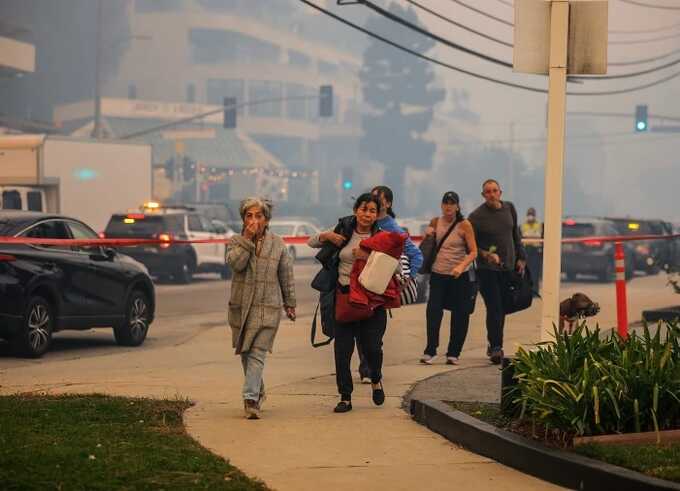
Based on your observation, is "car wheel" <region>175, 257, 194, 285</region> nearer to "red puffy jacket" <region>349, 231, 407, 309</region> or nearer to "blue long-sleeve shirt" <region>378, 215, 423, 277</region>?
"blue long-sleeve shirt" <region>378, 215, 423, 277</region>

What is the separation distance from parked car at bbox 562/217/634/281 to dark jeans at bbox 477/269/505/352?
2088 centimetres

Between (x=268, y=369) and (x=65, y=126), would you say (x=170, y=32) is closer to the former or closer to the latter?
(x=65, y=126)

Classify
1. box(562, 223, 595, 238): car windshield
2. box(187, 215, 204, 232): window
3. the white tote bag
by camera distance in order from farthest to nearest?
1. box(562, 223, 595, 238): car windshield
2. box(187, 215, 204, 232): window
3. the white tote bag

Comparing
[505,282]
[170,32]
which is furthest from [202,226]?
[170,32]

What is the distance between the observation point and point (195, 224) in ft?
114

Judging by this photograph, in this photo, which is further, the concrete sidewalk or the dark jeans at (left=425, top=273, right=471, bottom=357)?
the dark jeans at (left=425, top=273, right=471, bottom=357)

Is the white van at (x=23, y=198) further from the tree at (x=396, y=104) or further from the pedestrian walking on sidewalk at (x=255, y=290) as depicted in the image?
the tree at (x=396, y=104)

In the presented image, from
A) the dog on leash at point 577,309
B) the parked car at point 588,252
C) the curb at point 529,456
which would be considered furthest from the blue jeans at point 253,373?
the parked car at point 588,252

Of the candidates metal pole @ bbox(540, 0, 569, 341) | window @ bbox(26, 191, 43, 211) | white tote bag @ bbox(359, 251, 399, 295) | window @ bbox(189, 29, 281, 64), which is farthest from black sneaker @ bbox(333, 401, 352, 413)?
window @ bbox(189, 29, 281, 64)

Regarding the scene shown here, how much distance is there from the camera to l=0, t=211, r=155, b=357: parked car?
15.2 m

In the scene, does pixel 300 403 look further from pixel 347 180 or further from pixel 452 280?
pixel 347 180

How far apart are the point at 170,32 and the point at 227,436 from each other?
153479mm

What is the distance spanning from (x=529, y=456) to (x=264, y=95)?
523 ft

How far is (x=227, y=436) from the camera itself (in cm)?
925
